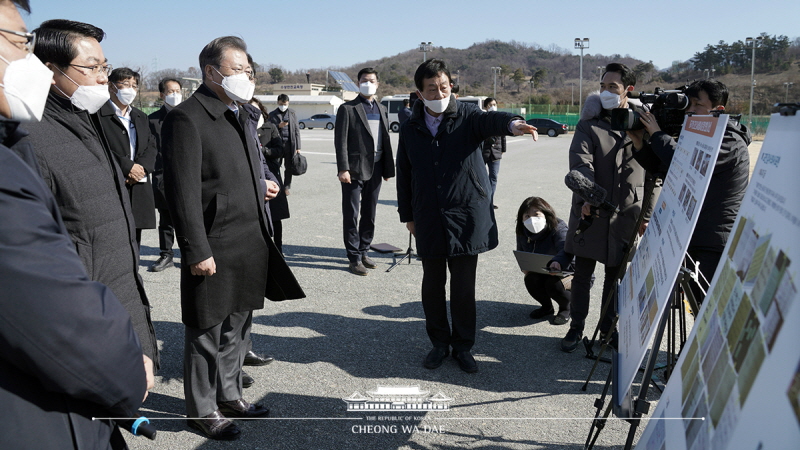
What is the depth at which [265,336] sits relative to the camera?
426 cm

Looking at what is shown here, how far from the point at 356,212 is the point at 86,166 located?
3912mm

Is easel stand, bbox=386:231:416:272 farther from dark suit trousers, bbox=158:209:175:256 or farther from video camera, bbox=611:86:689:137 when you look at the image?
video camera, bbox=611:86:689:137

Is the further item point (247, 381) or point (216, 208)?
point (247, 381)

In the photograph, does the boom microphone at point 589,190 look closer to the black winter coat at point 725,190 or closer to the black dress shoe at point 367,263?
the black winter coat at point 725,190

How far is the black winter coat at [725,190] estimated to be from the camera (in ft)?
9.96

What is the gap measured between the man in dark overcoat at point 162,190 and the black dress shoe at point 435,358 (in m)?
3.09

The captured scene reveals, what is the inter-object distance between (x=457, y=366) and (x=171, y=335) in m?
2.13

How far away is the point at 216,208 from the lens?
109 inches

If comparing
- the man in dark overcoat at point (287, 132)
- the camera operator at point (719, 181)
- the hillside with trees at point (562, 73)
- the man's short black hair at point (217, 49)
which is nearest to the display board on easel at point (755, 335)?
the camera operator at point (719, 181)

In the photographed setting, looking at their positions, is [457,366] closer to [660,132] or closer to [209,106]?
[660,132]

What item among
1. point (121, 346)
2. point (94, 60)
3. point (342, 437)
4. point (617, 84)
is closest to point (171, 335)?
point (342, 437)

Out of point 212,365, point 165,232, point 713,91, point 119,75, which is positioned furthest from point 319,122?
point 212,365

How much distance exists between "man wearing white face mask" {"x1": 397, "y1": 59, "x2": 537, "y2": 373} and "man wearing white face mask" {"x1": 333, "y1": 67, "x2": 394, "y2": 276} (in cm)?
216

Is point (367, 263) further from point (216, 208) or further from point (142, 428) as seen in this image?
point (142, 428)
